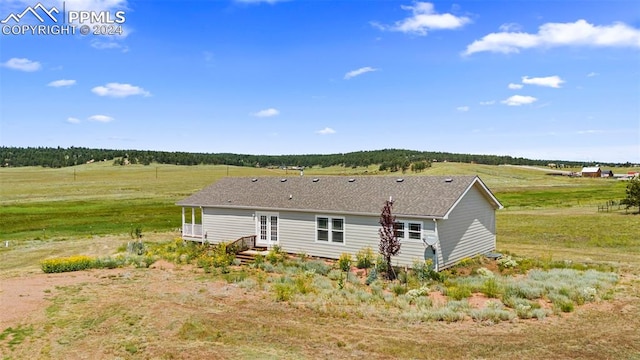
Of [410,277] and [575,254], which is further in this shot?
[575,254]

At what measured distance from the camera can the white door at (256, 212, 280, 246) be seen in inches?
939

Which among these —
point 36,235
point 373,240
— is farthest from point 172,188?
point 373,240

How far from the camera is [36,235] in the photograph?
34469 millimetres

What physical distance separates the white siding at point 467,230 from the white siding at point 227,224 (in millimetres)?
10441

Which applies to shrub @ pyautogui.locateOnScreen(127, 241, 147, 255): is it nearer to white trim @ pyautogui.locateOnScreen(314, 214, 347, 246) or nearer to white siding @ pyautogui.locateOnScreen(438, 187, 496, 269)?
white trim @ pyautogui.locateOnScreen(314, 214, 347, 246)

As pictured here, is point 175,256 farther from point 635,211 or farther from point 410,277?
point 635,211

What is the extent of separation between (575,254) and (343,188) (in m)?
12.9

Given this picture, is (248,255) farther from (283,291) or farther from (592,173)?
(592,173)

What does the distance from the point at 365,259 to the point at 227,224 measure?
30.8 feet

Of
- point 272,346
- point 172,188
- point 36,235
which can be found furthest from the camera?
point 172,188

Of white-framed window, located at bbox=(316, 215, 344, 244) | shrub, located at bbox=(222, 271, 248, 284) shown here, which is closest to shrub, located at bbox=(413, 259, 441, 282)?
white-framed window, located at bbox=(316, 215, 344, 244)

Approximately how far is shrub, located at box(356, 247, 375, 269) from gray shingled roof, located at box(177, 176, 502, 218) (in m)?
1.79

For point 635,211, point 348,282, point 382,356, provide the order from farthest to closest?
point 635,211 < point 348,282 < point 382,356

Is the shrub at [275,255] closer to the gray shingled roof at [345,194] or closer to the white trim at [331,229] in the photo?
the white trim at [331,229]
